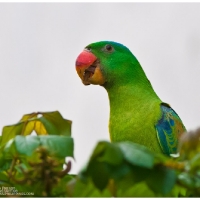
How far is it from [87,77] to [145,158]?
1.92 metres

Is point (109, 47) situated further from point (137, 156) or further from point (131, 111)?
point (137, 156)

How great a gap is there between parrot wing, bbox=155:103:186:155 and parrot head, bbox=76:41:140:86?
298mm

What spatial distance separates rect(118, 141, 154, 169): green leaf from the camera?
544mm

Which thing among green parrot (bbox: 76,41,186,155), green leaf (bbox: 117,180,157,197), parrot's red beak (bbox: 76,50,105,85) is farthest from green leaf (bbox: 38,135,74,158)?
parrot's red beak (bbox: 76,50,105,85)

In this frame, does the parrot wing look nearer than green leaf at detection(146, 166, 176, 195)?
No

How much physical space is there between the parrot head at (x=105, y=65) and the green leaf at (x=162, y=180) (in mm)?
1843

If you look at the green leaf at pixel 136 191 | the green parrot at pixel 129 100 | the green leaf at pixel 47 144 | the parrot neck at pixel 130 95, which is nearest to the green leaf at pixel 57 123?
the green leaf at pixel 47 144

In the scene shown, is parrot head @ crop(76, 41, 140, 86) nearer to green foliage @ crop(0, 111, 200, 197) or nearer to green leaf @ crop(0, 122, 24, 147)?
green leaf @ crop(0, 122, 24, 147)

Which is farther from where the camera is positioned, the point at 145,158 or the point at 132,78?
the point at 132,78

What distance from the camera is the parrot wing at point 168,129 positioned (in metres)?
2.15

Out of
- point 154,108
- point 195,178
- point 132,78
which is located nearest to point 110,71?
point 132,78

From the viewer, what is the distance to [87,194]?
602 mm

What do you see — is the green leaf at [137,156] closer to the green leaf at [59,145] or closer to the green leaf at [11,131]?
the green leaf at [59,145]

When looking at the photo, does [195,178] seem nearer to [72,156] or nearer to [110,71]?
[72,156]
